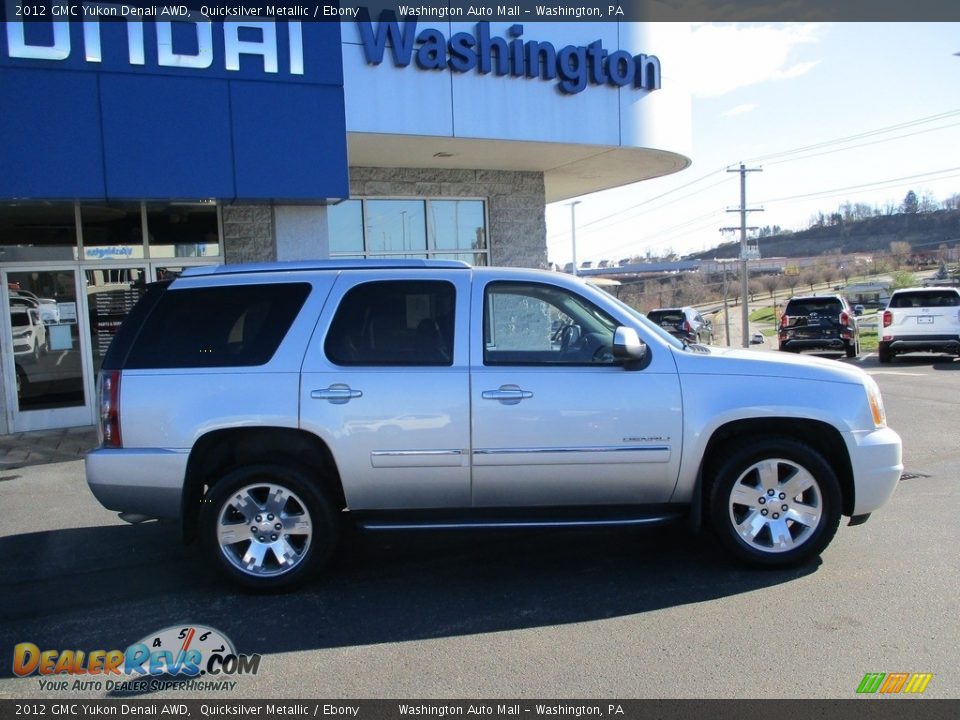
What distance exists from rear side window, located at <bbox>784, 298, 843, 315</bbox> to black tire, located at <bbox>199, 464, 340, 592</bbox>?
19100 mm

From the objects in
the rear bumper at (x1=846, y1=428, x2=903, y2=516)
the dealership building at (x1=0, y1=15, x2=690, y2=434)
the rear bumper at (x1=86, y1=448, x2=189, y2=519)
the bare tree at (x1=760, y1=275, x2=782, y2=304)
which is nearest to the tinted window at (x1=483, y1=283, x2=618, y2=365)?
the rear bumper at (x1=846, y1=428, x2=903, y2=516)

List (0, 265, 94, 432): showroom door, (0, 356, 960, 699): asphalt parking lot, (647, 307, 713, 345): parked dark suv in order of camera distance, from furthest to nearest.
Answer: (647, 307, 713, 345): parked dark suv, (0, 265, 94, 432): showroom door, (0, 356, 960, 699): asphalt parking lot

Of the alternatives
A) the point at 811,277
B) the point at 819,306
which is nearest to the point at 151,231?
the point at 819,306

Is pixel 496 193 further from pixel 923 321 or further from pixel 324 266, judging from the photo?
pixel 923 321

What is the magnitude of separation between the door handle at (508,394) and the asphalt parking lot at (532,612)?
3.80ft

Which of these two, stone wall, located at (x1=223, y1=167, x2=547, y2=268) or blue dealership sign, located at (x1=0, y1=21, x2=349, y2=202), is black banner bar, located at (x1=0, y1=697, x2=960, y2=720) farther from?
stone wall, located at (x1=223, y1=167, x2=547, y2=268)

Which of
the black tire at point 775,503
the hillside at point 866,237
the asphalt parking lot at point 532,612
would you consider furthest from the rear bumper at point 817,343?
the hillside at point 866,237

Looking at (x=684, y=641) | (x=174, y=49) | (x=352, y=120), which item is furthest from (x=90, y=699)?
(x=352, y=120)

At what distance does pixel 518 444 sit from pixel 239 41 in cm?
734

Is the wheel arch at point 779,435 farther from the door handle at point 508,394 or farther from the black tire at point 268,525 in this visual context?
the black tire at point 268,525

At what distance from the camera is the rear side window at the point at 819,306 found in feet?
68.8

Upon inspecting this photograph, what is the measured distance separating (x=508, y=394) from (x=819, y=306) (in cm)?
1870

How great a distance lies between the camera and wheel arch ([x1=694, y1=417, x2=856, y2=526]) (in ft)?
16.1

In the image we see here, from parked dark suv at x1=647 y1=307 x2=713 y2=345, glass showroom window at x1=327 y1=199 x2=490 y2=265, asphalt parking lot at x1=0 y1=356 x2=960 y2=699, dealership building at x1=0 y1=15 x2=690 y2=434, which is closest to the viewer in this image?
asphalt parking lot at x1=0 y1=356 x2=960 y2=699
